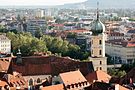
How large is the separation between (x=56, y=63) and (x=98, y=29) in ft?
24.0

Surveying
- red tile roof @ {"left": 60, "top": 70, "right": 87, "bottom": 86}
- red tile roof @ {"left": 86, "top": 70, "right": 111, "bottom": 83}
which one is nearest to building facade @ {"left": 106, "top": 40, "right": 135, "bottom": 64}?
red tile roof @ {"left": 86, "top": 70, "right": 111, "bottom": 83}

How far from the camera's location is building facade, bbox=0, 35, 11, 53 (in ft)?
397

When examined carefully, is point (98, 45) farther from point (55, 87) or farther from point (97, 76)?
point (55, 87)

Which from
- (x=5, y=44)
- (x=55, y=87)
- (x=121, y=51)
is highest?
(x=55, y=87)

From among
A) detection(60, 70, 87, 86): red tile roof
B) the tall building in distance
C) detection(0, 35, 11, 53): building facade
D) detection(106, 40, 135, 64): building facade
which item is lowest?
detection(106, 40, 135, 64): building facade

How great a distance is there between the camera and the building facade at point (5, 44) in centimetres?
12109

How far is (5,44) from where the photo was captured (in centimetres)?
12200

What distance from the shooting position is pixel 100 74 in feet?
198

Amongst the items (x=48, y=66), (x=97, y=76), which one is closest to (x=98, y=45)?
(x=97, y=76)

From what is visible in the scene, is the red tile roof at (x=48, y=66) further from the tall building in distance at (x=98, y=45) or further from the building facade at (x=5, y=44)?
the building facade at (x=5, y=44)

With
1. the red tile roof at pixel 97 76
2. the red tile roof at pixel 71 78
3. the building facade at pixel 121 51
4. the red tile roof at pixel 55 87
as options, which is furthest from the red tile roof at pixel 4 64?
the building facade at pixel 121 51

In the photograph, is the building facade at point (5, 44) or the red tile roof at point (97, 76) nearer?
the red tile roof at point (97, 76)

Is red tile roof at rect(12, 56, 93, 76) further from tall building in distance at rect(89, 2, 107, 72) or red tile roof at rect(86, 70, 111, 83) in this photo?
red tile roof at rect(86, 70, 111, 83)

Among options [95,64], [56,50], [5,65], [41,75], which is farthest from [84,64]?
[56,50]
